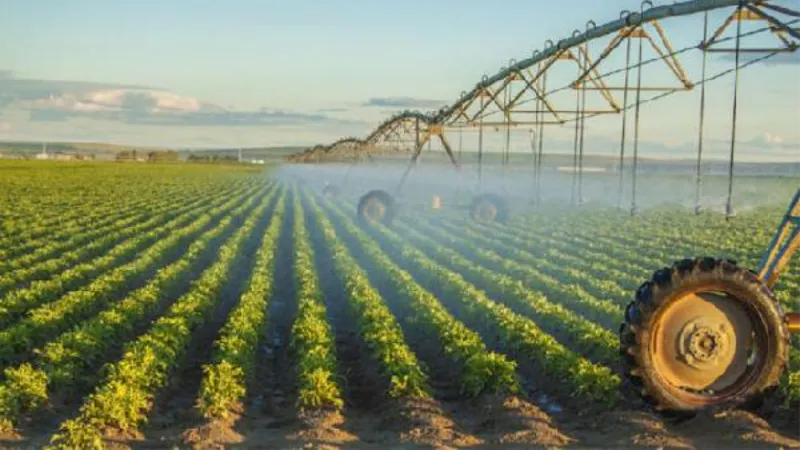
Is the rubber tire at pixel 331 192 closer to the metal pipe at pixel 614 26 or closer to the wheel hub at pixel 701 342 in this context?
the metal pipe at pixel 614 26

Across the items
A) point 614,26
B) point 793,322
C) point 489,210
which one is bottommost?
point 489,210

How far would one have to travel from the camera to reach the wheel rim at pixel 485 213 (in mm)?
36156

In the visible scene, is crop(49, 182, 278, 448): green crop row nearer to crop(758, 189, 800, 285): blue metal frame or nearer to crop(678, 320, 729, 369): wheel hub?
crop(678, 320, 729, 369): wheel hub

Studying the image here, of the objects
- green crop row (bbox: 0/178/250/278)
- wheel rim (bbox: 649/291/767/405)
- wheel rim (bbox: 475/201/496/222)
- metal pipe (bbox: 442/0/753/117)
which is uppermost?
metal pipe (bbox: 442/0/753/117)

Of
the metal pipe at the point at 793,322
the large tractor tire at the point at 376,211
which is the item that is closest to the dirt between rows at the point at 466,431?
the metal pipe at the point at 793,322

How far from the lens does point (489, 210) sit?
36250 millimetres

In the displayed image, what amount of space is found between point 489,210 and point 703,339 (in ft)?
91.8

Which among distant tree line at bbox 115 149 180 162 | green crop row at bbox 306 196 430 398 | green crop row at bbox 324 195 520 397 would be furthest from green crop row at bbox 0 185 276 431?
distant tree line at bbox 115 149 180 162

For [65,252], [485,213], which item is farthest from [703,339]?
[485,213]

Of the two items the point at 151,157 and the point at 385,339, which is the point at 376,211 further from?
the point at 151,157

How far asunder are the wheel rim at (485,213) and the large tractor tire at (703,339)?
90.8 ft

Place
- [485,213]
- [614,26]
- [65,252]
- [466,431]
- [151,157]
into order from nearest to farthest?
[466,431] → [614,26] → [65,252] → [485,213] → [151,157]

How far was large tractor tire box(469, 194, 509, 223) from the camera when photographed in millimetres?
36094

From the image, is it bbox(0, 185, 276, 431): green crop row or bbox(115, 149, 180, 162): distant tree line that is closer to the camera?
bbox(0, 185, 276, 431): green crop row
